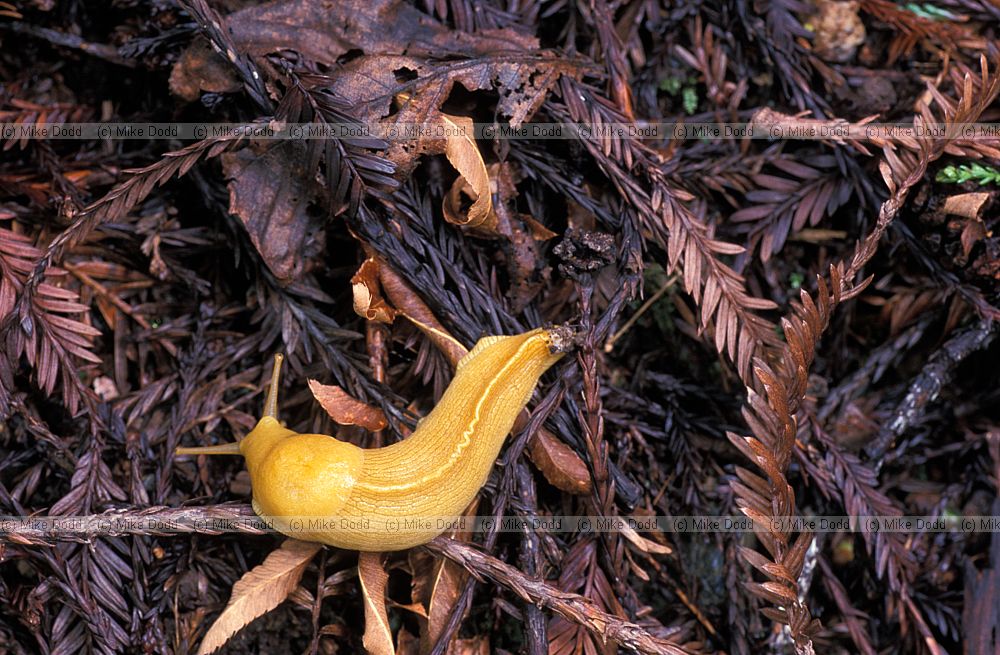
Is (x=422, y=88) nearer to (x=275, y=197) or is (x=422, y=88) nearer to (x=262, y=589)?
(x=275, y=197)

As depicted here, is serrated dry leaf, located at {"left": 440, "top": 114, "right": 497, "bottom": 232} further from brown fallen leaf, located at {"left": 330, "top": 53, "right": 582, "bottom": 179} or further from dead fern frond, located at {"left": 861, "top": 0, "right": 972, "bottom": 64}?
dead fern frond, located at {"left": 861, "top": 0, "right": 972, "bottom": 64}

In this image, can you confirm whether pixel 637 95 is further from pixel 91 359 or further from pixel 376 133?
pixel 91 359

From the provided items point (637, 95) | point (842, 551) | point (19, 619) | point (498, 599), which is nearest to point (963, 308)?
point (842, 551)

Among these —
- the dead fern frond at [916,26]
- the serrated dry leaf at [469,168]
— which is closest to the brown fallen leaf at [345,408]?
the serrated dry leaf at [469,168]

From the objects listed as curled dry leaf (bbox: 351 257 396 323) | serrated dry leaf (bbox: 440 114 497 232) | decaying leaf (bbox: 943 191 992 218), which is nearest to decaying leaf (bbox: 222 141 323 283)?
curled dry leaf (bbox: 351 257 396 323)

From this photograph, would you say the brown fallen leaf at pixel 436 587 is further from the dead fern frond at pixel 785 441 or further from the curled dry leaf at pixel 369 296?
the dead fern frond at pixel 785 441

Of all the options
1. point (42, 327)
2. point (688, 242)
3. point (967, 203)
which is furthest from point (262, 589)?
point (967, 203)

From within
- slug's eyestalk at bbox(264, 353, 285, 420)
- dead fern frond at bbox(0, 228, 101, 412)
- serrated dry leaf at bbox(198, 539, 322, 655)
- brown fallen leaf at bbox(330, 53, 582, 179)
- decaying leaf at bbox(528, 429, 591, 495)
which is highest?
brown fallen leaf at bbox(330, 53, 582, 179)
